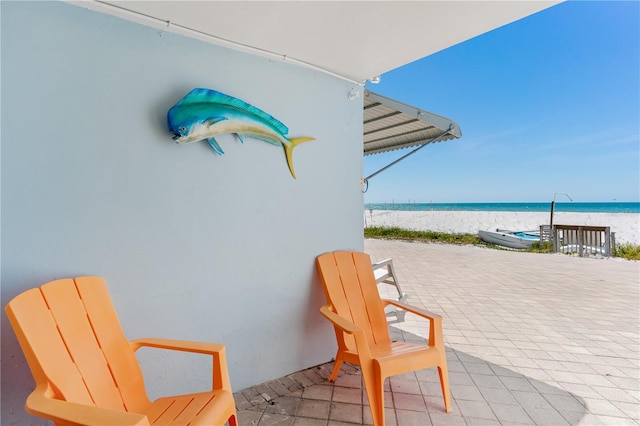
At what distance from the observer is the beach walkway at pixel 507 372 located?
2.02 m

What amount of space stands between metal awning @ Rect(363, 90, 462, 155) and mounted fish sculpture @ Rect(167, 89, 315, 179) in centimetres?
118

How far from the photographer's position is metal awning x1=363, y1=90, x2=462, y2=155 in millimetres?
3381

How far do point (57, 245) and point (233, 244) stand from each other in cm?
93

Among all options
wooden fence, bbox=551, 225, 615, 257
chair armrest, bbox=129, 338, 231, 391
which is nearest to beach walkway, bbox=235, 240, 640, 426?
chair armrest, bbox=129, 338, 231, 391

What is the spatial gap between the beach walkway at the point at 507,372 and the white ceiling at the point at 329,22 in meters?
2.35

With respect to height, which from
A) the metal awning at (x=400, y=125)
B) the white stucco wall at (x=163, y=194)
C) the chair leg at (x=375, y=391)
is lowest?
the chair leg at (x=375, y=391)

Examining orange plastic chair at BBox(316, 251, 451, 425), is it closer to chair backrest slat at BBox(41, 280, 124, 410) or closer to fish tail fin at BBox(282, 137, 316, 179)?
fish tail fin at BBox(282, 137, 316, 179)

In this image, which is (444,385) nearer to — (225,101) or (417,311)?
(417,311)

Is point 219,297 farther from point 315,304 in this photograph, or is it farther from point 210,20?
point 210,20

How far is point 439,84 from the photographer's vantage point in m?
20.2

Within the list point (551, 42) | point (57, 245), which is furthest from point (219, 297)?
point (551, 42)

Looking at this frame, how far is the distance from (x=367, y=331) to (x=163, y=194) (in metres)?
1.70

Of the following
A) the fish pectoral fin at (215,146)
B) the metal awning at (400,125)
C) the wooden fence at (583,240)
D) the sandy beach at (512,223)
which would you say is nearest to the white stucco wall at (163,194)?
the fish pectoral fin at (215,146)

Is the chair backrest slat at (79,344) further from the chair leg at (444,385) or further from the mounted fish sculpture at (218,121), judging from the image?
the chair leg at (444,385)
